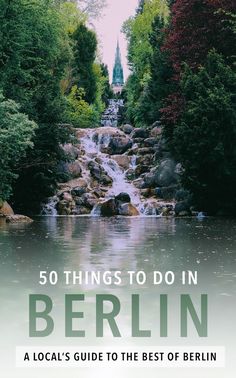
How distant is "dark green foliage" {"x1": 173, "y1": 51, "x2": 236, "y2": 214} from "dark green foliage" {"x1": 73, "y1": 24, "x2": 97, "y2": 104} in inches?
1104

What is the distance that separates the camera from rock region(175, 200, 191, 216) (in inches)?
969

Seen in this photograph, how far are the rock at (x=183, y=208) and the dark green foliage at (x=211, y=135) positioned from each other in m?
1.15

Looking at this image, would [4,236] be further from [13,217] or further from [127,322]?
[127,322]

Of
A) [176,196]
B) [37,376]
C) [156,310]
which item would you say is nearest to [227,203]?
[176,196]


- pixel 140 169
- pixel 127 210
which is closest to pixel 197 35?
pixel 127 210

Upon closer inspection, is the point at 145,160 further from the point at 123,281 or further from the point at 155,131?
the point at 123,281

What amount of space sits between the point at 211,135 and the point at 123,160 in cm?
1228

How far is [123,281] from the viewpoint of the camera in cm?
739

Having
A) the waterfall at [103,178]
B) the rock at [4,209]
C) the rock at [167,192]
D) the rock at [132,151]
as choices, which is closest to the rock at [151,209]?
the waterfall at [103,178]

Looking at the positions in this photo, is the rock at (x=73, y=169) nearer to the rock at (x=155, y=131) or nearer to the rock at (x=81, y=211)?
the rock at (x=81, y=211)

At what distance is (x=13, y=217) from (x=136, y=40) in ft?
118

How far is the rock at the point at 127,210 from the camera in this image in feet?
86.0

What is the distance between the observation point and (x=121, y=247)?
38.7 feet

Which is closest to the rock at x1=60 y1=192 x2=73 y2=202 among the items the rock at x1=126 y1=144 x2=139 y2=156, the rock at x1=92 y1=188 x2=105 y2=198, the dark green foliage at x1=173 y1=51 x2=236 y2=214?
the rock at x1=92 y1=188 x2=105 y2=198
